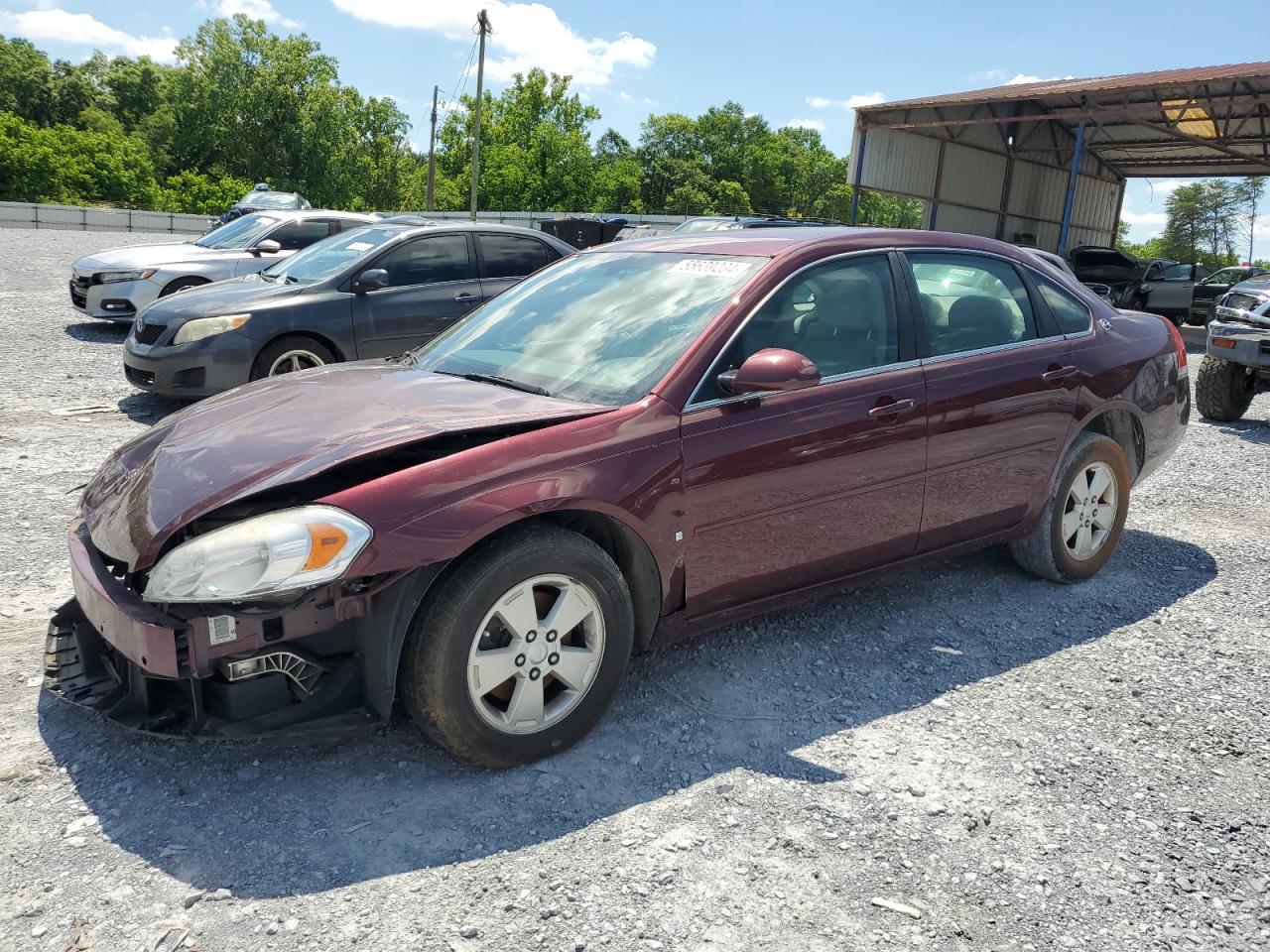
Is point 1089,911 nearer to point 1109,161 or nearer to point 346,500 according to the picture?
point 346,500

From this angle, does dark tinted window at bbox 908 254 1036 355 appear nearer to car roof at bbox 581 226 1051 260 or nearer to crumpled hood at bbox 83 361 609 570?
car roof at bbox 581 226 1051 260

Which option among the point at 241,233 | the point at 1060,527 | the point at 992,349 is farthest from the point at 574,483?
the point at 241,233

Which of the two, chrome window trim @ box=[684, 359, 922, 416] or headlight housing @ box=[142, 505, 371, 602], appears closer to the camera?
headlight housing @ box=[142, 505, 371, 602]

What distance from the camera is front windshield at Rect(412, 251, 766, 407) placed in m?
3.29

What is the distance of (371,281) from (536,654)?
17.6ft

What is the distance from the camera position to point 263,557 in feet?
8.20

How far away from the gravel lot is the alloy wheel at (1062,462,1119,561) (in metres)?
0.50

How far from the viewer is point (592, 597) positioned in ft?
9.61

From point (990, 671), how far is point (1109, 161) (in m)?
37.4

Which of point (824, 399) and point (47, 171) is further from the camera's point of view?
point (47, 171)

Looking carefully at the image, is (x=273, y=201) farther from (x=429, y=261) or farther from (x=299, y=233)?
(x=429, y=261)

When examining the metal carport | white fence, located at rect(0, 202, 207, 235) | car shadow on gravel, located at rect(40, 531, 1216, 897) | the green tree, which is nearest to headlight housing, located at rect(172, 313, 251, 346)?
car shadow on gravel, located at rect(40, 531, 1216, 897)

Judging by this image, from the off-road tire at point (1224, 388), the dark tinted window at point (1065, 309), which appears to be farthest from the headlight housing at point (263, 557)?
the off-road tire at point (1224, 388)

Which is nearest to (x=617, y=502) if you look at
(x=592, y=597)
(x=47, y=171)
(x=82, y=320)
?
(x=592, y=597)
